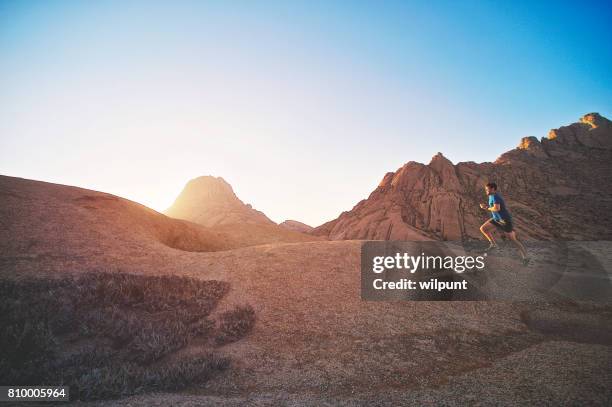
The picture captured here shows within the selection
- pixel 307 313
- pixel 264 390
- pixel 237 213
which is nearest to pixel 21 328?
pixel 264 390

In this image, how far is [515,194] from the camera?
5409cm

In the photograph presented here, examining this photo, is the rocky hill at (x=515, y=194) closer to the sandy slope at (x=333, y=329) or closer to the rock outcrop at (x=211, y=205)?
the rock outcrop at (x=211, y=205)

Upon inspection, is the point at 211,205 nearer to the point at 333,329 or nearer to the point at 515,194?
the point at 515,194

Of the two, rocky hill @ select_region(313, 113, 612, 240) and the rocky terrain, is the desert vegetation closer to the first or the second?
the rocky terrain

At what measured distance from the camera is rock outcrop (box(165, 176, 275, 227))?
78375mm

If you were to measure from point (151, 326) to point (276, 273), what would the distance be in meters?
5.64

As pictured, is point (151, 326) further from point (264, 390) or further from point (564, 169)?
point (564, 169)

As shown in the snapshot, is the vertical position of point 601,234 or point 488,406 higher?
point 601,234

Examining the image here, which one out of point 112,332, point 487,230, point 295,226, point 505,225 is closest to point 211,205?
point 295,226

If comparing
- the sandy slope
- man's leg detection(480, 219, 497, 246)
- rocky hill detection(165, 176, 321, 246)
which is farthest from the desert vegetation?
rocky hill detection(165, 176, 321, 246)

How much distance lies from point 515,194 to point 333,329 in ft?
190

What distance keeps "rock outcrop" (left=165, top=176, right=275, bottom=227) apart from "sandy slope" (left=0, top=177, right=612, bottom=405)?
58.4 meters

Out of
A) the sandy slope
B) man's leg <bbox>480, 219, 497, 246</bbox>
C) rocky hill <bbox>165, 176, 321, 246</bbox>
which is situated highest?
rocky hill <bbox>165, 176, 321, 246</bbox>

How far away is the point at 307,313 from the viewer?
10.1 meters
